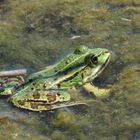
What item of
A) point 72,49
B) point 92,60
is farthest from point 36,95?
point 72,49

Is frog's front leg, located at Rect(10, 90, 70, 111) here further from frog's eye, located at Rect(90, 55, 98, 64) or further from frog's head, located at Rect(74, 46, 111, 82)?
frog's eye, located at Rect(90, 55, 98, 64)

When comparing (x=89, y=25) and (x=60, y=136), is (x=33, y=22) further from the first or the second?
(x=60, y=136)

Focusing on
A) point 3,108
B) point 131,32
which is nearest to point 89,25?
point 131,32

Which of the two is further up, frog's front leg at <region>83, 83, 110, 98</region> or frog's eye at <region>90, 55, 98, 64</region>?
frog's eye at <region>90, 55, 98, 64</region>

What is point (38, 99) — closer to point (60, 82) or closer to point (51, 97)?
point (51, 97)

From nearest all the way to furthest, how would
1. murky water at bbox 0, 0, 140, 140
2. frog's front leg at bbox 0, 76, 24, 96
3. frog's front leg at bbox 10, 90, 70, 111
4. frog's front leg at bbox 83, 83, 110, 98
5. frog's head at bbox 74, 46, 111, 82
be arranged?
murky water at bbox 0, 0, 140, 140 → frog's front leg at bbox 10, 90, 70, 111 → frog's front leg at bbox 0, 76, 24, 96 → frog's front leg at bbox 83, 83, 110, 98 → frog's head at bbox 74, 46, 111, 82

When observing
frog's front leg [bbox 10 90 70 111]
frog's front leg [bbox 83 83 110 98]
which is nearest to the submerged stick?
frog's front leg [bbox 10 90 70 111]

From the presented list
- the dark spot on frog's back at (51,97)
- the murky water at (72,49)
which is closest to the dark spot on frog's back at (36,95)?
the dark spot on frog's back at (51,97)
